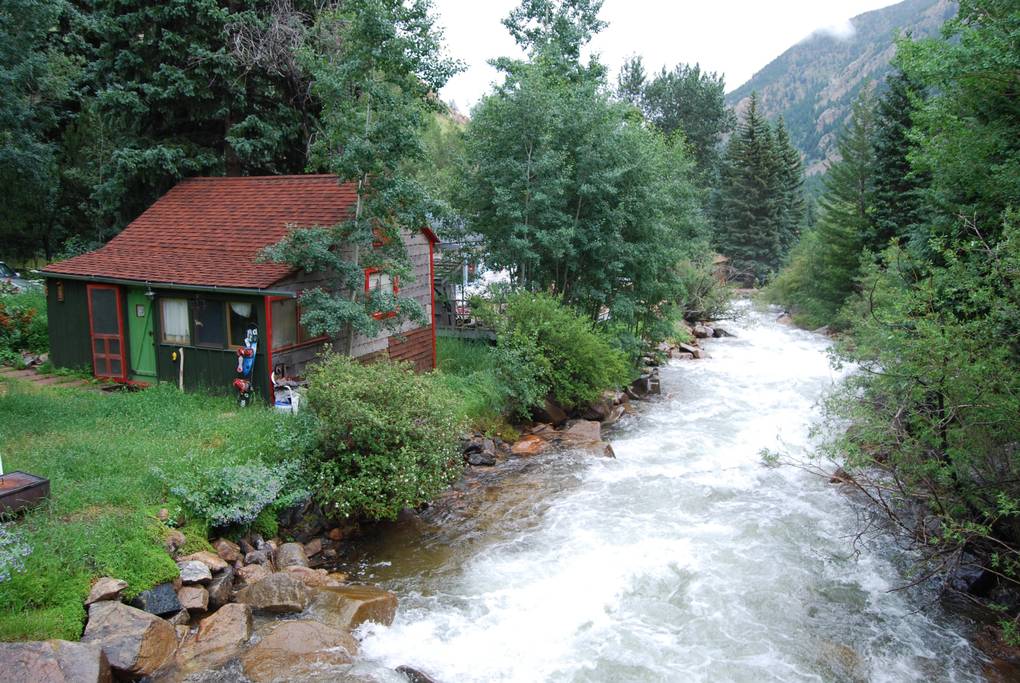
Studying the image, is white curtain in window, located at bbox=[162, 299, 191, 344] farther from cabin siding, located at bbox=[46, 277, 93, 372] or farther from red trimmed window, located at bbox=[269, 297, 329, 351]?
cabin siding, located at bbox=[46, 277, 93, 372]

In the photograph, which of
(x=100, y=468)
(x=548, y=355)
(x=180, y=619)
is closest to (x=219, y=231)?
(x=100, y=468)

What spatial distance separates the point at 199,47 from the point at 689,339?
18.3 m

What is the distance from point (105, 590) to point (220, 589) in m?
1.31

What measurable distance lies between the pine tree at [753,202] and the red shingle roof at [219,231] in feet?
111

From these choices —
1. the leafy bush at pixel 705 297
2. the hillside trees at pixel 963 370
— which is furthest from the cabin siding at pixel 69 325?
the leafy bush at pixel 705 297

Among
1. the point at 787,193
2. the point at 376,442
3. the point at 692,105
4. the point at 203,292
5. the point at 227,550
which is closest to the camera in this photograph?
the point at 227,550

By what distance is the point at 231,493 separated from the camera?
32.3 feet

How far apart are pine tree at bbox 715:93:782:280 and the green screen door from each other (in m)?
36.8

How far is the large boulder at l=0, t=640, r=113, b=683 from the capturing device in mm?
6473

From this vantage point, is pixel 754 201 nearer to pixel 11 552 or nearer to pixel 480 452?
pixel 480 452

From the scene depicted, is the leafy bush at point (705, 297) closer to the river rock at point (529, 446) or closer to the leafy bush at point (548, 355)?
the leafy bush at point (548, 355)

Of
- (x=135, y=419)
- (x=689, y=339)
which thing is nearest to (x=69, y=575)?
(x=135, y=419)

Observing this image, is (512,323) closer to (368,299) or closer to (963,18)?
(368,299)

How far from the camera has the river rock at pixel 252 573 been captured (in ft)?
30.5
